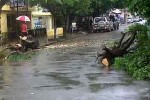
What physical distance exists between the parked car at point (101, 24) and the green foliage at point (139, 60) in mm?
32968

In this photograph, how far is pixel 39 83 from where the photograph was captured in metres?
13.6

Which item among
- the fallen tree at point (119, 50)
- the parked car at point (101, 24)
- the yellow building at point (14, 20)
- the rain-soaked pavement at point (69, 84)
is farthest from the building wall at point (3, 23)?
the fallen tree at point (119, 50)

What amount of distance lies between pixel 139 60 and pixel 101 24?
37.5 metres

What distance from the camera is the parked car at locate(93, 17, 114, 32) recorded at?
53.0 metres

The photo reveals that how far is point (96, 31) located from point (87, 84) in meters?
41.8

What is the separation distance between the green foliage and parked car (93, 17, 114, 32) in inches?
1298

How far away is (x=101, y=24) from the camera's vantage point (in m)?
53.2

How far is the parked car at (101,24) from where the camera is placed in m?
53.0

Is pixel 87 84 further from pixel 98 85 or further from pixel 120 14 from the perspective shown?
pixel 120 14

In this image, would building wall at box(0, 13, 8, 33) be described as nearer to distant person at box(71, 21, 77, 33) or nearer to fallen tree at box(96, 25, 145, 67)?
distant person at box(71, 21, 77, 33)

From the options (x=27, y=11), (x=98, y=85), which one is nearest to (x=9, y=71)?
(x=98, y=85)

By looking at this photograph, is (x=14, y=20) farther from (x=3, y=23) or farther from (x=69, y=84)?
(x=69, y=84)

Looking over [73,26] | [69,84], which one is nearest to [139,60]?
[69,84]

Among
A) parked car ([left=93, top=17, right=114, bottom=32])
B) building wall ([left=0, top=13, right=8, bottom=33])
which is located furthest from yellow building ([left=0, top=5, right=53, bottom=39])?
parked car ([left=93, top=17, right=114, bottom=32])
